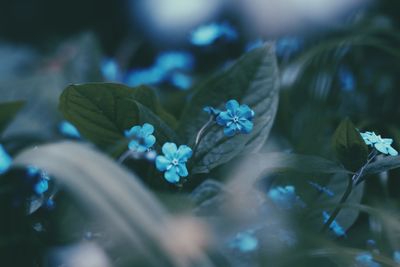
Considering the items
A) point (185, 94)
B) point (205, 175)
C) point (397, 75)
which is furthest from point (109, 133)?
point (397, 75)

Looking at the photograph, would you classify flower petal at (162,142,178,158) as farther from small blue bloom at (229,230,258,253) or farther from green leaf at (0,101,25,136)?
green leaf at (0,101,25,136)

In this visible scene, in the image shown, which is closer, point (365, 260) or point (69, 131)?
point (365, 260)

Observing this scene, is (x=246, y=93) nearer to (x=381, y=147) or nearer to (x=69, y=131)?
(x=381, y=147)

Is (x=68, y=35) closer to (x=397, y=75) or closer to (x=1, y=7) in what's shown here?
(x=1, y=7)

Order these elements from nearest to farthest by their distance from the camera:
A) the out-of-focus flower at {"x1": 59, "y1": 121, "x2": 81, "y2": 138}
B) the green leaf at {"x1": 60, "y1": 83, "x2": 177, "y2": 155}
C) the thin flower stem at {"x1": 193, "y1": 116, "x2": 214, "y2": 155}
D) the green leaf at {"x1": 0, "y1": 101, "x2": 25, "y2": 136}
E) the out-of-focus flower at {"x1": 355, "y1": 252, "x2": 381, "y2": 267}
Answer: the out-of-focus flower at {"x1": 355, "y1": 252, "x2": 381, "y2": 267}, the thin flower stem at {"x1": 193, "y1": 116, "x2": 214, "y2": 155}, the green leaf at {"x1": 60, "y1": 83, "x2": 177, "y2": 155}, the green leaf at {"x1": 0, "y1": 101, "x2": 25, "y2": 136}, the out-of-focus flower at {"x1": 59, "y1": 121, "x2": 81, "y2": 138}

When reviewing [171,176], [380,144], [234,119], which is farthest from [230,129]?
[380,144]

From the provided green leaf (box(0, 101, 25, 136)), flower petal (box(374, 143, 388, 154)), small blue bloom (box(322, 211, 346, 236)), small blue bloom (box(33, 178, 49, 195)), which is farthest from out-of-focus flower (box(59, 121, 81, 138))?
flower petal (box(374, 143, 388, 154))

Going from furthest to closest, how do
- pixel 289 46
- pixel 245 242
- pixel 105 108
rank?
pixel 289 46 → pixel 105 108 → pixel 245 242
